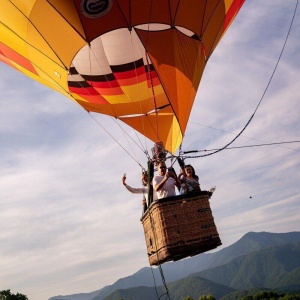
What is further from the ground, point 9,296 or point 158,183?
point 9,296

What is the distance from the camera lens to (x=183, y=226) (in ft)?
18.4

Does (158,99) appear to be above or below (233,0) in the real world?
below

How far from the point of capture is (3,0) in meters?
7.33

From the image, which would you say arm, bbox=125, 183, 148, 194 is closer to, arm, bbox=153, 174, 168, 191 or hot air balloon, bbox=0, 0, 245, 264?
arm, bbox=153, 174, 168, 191

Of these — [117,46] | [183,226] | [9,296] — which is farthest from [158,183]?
[9,296]

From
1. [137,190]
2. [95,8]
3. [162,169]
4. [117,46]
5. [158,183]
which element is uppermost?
[117,46]

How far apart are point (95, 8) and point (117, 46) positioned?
4.71 ft

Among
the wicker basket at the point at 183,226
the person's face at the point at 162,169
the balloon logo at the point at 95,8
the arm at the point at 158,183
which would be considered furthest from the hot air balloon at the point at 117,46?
the wicker basket at the point at 183,226

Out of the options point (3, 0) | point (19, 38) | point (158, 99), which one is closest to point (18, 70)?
point (19, 38)

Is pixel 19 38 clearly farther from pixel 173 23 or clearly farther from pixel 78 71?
pixel 173 23

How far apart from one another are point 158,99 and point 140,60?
157 centimetres

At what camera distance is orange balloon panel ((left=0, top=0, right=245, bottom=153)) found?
23.6 ft

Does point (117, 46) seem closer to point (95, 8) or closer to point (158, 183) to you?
point (95, 8)

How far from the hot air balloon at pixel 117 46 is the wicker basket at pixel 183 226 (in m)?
3.53
